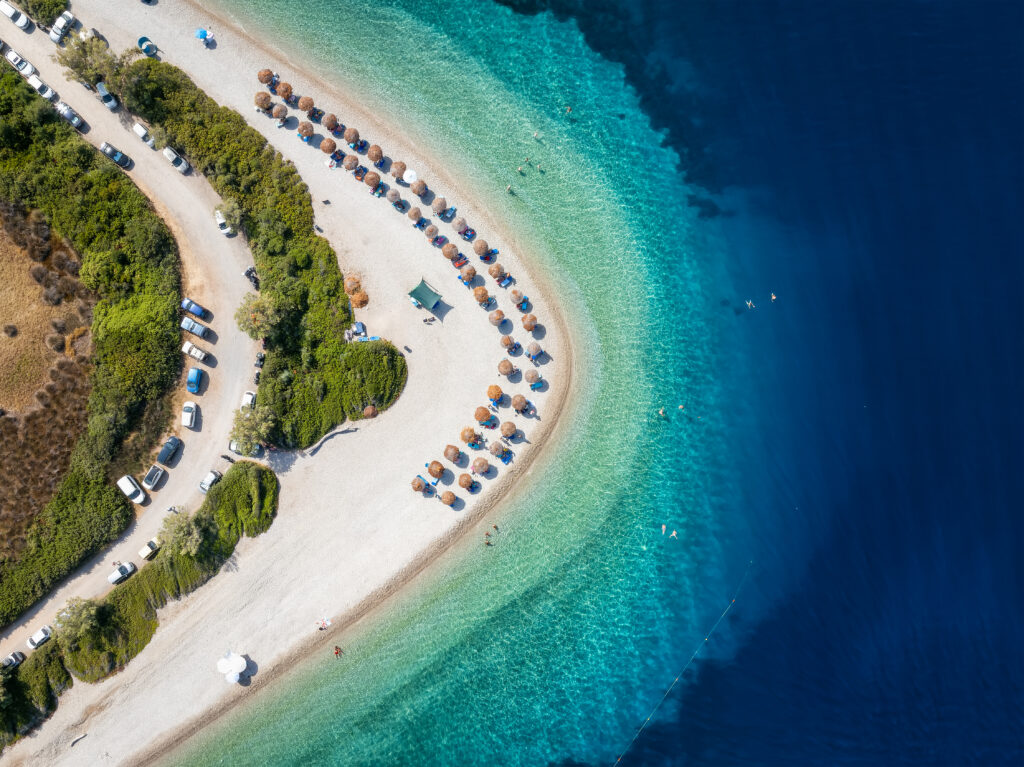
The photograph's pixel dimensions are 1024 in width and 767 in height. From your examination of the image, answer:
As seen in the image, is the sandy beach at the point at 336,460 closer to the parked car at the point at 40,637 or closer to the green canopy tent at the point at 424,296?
the green canopy tent at the point at 424,296

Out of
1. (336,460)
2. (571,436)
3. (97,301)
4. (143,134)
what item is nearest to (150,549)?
(336,460)

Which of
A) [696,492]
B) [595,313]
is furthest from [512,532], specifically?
[595,313]

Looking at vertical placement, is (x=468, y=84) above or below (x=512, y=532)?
above

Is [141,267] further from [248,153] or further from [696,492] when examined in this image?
[696,492]

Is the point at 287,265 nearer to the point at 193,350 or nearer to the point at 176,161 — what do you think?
the point at 193,350

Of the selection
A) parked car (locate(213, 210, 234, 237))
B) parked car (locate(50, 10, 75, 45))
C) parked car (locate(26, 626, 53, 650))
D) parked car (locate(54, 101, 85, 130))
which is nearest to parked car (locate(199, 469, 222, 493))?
parked car (locate(26, 626, 53, 650))

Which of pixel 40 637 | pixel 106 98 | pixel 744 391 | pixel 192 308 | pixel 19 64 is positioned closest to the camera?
pixel 40 637
